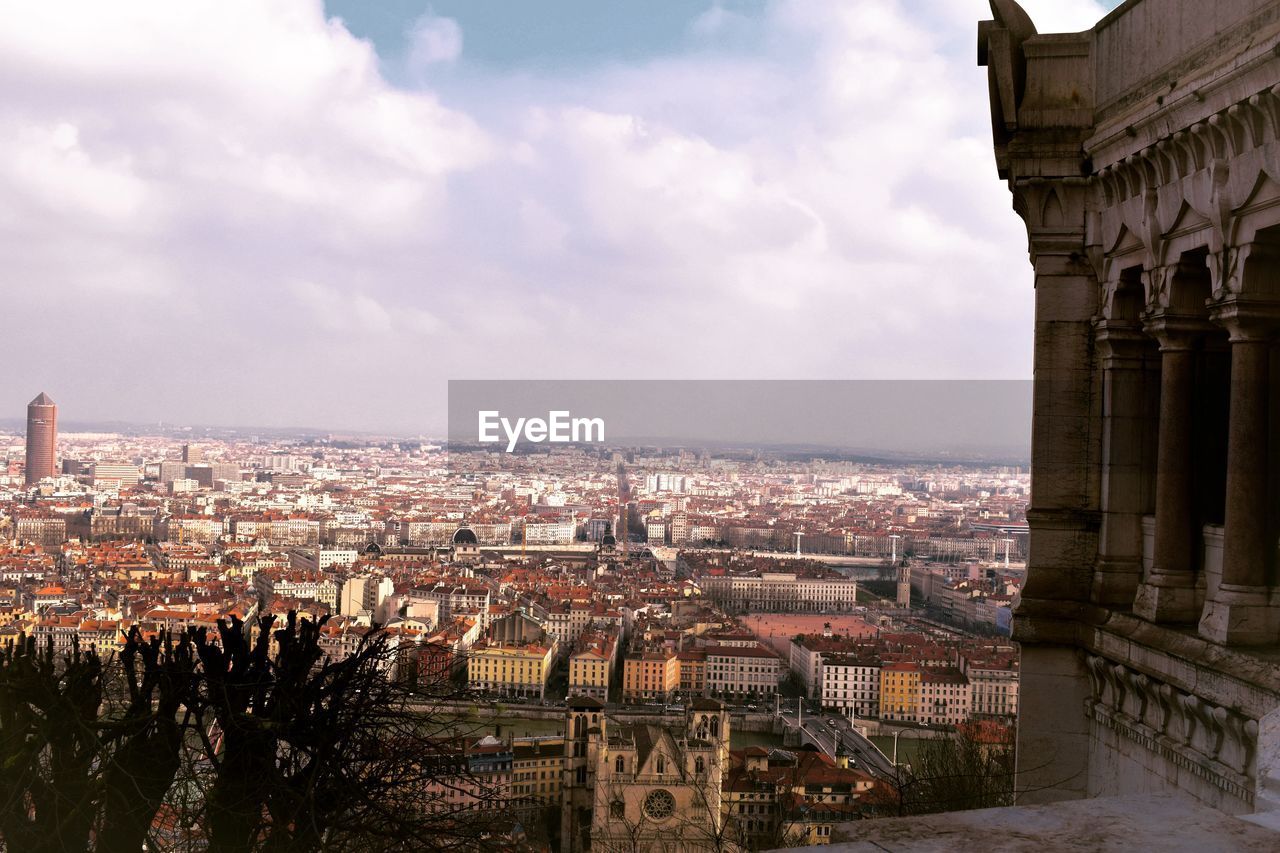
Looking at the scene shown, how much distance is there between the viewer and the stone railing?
271 cm

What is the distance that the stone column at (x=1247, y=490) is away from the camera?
2.91 m

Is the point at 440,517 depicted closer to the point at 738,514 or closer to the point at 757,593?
the point at 738,514

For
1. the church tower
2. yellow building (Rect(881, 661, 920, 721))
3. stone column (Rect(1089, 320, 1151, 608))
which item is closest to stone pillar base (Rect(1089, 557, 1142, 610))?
stone column (Rect(1089, 320, 1151, 608))

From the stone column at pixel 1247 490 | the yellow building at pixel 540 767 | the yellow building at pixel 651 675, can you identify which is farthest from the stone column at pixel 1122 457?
the yellow building at pixel 651 675

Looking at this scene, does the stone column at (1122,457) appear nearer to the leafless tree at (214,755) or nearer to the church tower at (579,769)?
the leafless tree at (214,755)

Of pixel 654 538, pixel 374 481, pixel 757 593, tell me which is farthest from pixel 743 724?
pixel 374 481

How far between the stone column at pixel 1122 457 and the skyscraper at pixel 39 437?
291 feet

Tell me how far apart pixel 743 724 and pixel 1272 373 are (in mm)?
25220

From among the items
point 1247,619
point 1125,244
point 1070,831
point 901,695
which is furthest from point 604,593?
point 1070,831

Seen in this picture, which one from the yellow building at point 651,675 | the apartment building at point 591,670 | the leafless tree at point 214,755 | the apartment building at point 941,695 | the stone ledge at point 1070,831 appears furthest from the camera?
the yellow building at point 651,675

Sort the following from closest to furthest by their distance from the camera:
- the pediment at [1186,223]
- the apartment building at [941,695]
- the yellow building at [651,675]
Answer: the pediment at [1186,223], the apartment building at [941,695], the yellow building at [651,675]

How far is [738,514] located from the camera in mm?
70875

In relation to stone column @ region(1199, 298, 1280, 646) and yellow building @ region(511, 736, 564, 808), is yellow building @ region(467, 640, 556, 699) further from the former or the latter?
stone column @ region(1199, 298, 1280, 646)

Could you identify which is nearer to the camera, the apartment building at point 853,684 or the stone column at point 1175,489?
the stone column at point 1175,489
